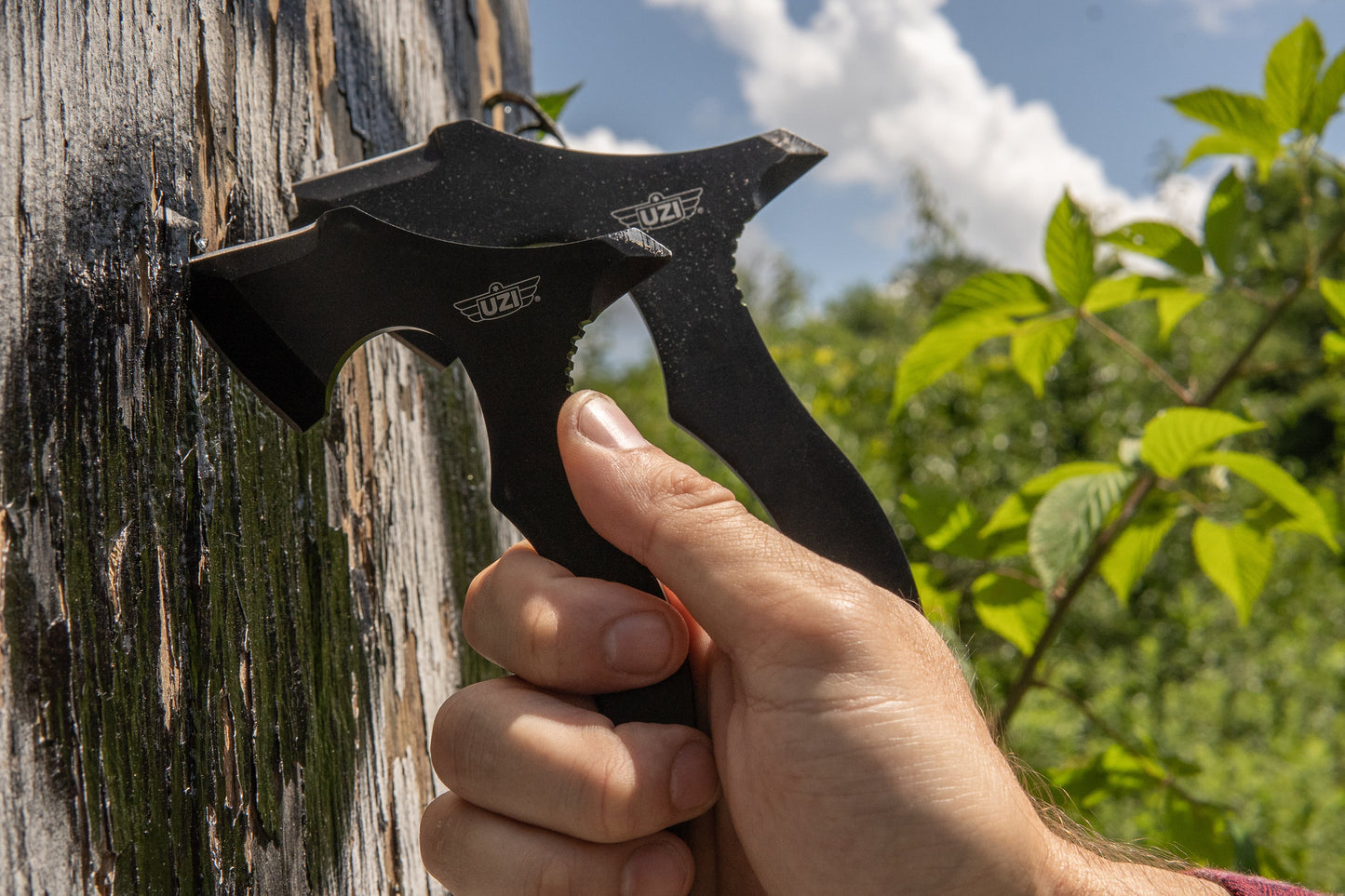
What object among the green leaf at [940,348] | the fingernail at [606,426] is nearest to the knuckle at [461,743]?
the fingernail at [606,426]

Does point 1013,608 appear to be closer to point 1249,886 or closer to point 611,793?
point 1249,886

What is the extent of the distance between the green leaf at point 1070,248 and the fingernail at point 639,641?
1093 mm

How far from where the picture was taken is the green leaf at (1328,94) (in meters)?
1.45

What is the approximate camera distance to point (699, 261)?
3.32ft

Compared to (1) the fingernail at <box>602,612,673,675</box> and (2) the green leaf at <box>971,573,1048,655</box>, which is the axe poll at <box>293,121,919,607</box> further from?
(2) the green leaf at <box>971,573,1048,655</box>

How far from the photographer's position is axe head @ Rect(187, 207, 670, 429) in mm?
812

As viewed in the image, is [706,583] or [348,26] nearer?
[706,583]

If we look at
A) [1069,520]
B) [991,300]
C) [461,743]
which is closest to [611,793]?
[461,743]

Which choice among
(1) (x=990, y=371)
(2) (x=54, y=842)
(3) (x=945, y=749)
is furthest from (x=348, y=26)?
(1) (x=990, y=371)

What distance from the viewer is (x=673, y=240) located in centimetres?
100

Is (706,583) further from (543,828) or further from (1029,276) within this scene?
(1029,276)

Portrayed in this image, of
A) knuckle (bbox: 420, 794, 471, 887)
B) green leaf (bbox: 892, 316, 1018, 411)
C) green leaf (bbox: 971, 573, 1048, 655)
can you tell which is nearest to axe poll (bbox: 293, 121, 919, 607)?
knuckle (bbox: 420, 794, 471, 887)

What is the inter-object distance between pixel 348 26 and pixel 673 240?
574 mm

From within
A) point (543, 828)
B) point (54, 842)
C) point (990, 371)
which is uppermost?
point (990, 371)
